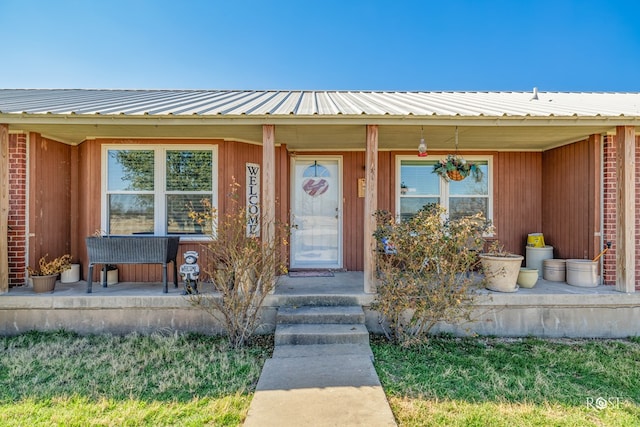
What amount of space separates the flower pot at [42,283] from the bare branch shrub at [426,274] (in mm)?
4477

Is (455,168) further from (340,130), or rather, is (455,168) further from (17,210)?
(17,210)

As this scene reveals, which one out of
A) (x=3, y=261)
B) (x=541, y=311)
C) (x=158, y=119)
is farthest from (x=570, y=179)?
(x=3, y=261)

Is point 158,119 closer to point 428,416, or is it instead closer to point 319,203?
point 319,203

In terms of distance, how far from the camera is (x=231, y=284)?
13.8ft

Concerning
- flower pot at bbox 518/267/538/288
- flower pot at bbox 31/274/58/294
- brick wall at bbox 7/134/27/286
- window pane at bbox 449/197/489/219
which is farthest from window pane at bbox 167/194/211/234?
flower pot at bbox 518/267/538/288

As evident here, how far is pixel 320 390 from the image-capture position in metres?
3.02

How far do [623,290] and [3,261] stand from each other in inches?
318

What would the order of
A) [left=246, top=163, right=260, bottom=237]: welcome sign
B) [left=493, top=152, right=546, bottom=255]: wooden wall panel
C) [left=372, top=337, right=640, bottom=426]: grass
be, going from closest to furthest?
[left=372, top=337, right=640, bottom=426]: grass < [left=246, top=163, right=260, bottom=237]: welcome sign < [left=493, top=152, right=546, bottom=255]: wooden wall panel

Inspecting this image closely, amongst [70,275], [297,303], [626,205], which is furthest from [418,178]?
[70,275]

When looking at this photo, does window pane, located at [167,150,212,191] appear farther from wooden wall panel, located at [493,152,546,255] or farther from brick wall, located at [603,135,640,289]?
brick wall, located at [603,135,640,289]

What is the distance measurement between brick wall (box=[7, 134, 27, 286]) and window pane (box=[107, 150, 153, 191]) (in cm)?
112

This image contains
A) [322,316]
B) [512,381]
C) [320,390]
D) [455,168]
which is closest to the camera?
[320,390]

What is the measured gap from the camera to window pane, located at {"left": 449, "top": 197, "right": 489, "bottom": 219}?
675 cm

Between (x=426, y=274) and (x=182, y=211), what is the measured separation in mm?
3934
